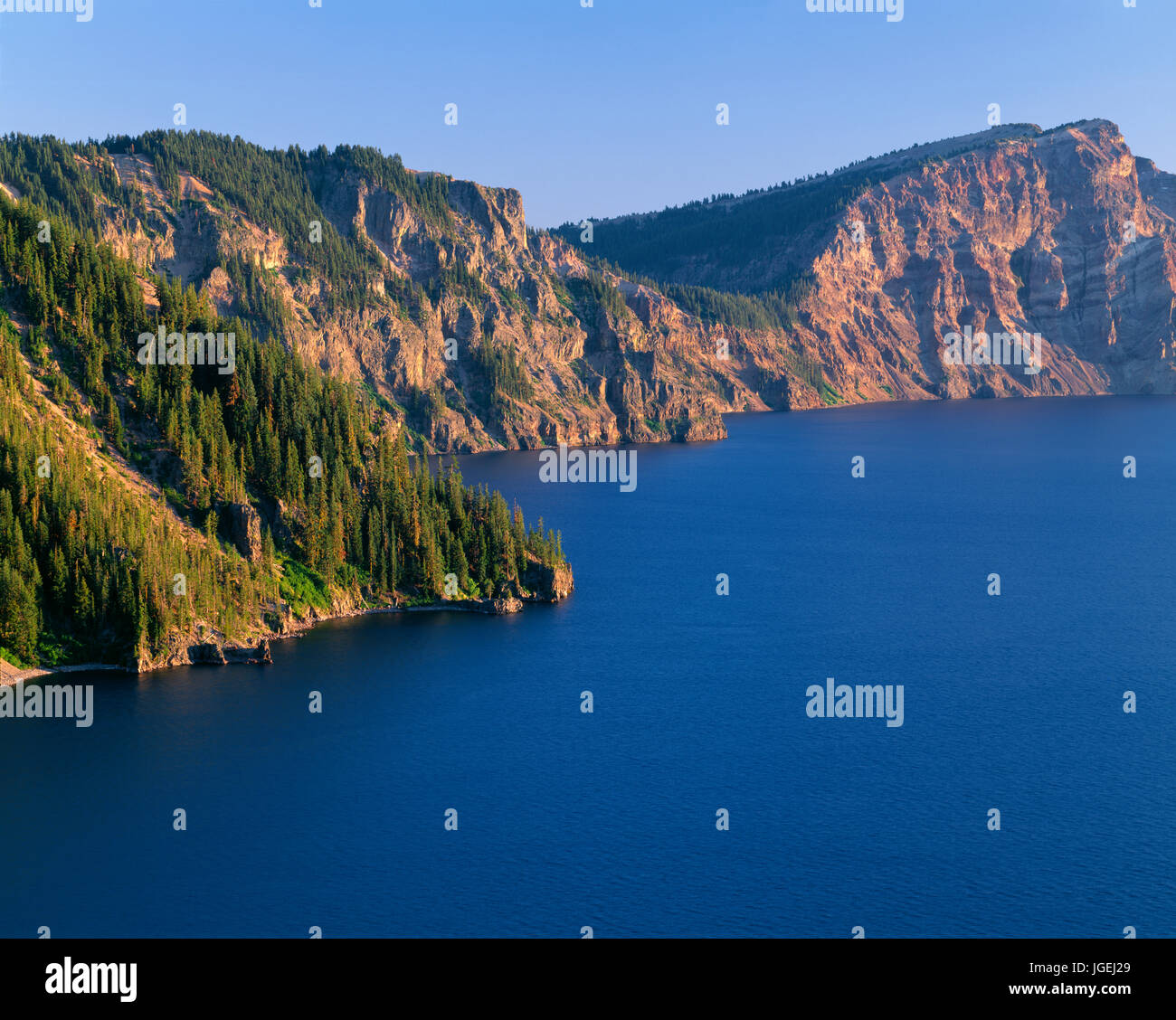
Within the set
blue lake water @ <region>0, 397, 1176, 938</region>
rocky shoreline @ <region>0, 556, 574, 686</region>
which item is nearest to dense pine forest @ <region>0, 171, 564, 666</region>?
rocky shoreline @ <region>0, 556, 574, 686</region>

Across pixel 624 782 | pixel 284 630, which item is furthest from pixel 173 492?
pixel 624 782

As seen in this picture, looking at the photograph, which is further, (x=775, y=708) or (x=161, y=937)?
(x=775, y=708)

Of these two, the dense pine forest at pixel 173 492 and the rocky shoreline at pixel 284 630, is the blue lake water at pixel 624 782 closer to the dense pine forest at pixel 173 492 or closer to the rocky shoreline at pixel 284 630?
the rocky shoreline at pixel 284 630

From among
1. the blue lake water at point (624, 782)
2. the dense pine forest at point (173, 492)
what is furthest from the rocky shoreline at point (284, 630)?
the blue lake water at point (624, 782)

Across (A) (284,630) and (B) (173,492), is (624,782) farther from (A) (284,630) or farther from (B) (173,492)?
(B) (173,492)

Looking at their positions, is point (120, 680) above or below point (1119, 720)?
above
